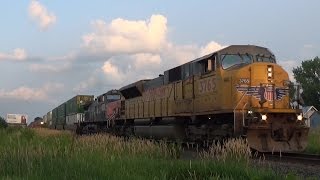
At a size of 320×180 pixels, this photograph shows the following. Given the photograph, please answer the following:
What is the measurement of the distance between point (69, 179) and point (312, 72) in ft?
286

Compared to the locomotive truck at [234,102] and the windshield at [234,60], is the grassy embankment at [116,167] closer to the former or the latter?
the locomotive truck at [234,102]

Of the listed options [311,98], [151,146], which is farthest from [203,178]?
[311,98]

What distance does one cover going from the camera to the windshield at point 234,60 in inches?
699

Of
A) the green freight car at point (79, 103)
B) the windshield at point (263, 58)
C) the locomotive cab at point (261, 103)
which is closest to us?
the locomotive cab at point (261, 103)

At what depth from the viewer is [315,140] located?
21.6 m

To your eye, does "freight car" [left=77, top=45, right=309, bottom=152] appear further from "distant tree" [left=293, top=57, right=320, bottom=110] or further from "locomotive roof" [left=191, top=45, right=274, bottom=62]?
"distant tree" [left=293, top=57, right=320, bottom=110]

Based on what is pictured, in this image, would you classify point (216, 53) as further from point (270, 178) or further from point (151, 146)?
point (270, 178)

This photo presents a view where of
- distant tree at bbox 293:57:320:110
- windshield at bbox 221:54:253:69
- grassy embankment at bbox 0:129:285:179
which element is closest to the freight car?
windshield at bbox 221:54:253:69

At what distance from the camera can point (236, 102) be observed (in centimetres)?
1673

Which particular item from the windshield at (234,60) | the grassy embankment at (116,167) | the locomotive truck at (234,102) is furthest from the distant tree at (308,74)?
the grassy embankment at (116,167)

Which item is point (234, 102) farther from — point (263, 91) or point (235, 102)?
point (263, 91)

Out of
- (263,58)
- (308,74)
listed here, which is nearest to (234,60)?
(263,58)

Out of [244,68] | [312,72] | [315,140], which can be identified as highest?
[312,72]

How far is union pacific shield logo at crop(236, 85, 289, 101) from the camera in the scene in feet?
55.4
